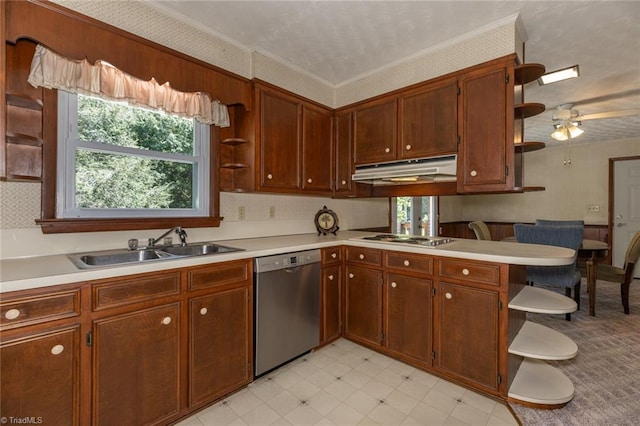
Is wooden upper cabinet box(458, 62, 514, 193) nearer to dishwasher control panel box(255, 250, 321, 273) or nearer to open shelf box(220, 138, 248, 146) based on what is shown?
dishwasher control panel box(255, 250, 321, 273)

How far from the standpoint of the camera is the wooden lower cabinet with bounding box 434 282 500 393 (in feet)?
6.06

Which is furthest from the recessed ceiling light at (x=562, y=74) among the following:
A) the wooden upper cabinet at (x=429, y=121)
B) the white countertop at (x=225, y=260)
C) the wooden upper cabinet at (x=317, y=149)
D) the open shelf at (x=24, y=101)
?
the open shelf at (x=24, y=101)

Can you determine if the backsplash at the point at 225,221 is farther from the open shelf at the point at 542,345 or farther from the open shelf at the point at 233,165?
the open shelf at the point at 542,345

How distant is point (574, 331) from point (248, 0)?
159 inches

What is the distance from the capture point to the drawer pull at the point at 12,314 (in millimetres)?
1146

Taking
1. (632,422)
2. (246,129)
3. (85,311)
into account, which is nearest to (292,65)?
(246,129)

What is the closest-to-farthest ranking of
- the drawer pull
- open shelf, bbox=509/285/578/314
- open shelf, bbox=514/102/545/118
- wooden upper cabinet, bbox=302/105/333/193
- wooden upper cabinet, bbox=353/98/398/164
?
the drawer pull, open shelf, bbox=509/285/578/314, open shelf, bbox=514/102/545/118, wooden upper cabinet, bbox=353/98/398/164, wooden upper cabinet, bbox=302/105/333/193

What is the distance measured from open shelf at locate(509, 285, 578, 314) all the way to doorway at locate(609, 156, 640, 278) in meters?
4.73

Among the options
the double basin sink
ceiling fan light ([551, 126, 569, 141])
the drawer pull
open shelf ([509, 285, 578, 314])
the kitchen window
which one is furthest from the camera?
the kitchen window

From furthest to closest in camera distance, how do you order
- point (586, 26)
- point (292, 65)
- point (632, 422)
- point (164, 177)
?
point (292, 65), point (164, 177), point (586, 26), point (632, 422)

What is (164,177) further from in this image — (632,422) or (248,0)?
(632,422)

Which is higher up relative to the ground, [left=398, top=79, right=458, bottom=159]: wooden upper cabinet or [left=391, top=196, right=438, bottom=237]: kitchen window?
[left=398, top=79, right=458, bottom=159]: wooden upper cabinet

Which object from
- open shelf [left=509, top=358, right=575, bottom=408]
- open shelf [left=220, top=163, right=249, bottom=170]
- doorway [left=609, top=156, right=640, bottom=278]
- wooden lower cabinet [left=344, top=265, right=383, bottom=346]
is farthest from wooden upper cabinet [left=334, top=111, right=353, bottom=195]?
doorway [left=609, top=156, right=640, bottom=278]

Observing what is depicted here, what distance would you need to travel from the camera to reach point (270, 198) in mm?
2844
